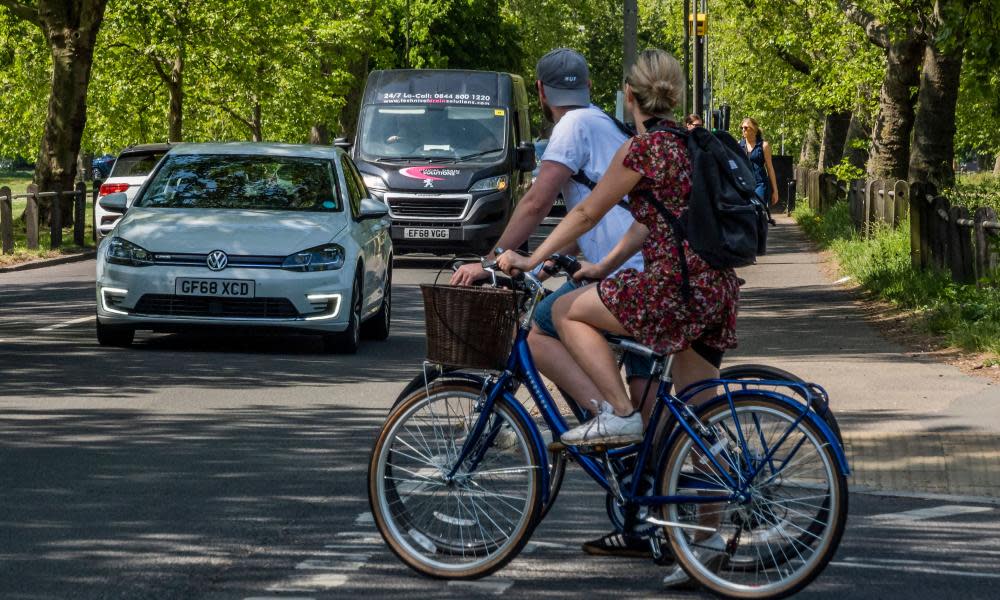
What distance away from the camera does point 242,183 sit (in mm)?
13711

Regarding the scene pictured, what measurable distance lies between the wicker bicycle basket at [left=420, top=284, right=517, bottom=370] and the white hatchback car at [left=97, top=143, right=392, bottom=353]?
7022 mm

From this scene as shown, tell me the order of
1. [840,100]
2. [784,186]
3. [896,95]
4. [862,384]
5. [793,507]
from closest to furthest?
[793,507] < [862,384] < [896,95] < [840,100] < [784,186]

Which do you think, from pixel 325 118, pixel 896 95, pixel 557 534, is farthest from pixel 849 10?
pixel 325 118

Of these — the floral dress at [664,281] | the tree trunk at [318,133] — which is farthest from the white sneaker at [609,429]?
the tree trunk at [318,133]

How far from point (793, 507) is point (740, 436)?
28 centimetres

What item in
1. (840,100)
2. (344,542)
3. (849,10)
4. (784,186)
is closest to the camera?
(344,542)

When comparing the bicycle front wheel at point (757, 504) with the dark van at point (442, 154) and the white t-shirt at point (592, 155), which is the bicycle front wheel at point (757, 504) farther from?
the dark van at point (442, 154)

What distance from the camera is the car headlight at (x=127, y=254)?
12625 millimetres

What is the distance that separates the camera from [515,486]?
5.71 m

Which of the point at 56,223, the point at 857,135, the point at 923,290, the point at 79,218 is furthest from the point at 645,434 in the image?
the point at 857,135

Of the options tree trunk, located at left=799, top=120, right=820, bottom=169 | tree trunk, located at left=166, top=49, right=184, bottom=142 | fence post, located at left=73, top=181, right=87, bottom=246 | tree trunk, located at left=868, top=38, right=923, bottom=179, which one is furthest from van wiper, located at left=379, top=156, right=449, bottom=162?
tree trunk, located at left=799, top=120, right=820, bottom=169

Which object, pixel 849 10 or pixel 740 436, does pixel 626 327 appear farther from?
pixel 849 10

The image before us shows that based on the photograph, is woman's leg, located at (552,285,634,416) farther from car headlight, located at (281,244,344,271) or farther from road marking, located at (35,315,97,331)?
road marking, located at (35,315,97,331)

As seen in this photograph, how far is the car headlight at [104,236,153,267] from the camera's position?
1262 cm
